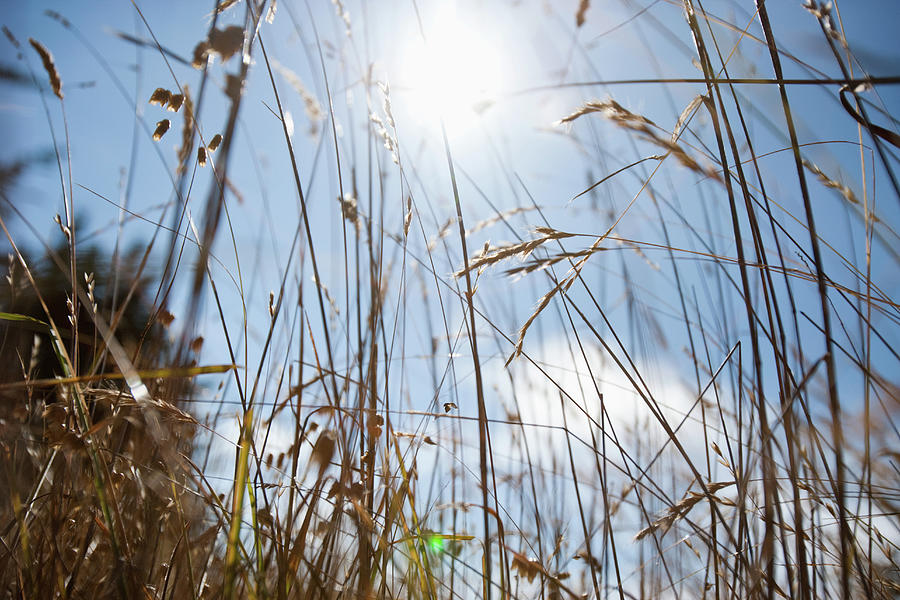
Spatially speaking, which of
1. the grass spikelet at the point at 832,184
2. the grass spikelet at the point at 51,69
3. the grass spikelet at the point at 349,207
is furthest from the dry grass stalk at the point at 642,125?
the grass spikelet at the point at 51,69

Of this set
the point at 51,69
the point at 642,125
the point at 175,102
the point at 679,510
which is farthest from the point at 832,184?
the point at 51,69

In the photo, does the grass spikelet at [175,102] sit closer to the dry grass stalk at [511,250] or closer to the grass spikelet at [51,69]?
the grass spikelet at [51,69]

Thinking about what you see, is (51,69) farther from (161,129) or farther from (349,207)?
(349,207)

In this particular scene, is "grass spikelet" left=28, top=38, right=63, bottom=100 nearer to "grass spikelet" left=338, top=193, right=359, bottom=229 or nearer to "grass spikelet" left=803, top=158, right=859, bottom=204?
"grass spikelet" left=338, top=193, right=359, bottom=229

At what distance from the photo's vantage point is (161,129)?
848 millimetres

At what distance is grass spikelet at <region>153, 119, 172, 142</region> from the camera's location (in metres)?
0.84

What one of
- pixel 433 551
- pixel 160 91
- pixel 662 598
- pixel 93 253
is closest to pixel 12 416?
pixel 160 91

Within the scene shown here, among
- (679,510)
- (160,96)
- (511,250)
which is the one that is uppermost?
→ (160,96)

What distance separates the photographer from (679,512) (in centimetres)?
79

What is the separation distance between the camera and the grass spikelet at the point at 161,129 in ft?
2.76

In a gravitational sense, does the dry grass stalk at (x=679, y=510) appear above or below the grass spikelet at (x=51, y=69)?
below

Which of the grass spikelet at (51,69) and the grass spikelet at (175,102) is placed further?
the grass spikelet at (51,69)

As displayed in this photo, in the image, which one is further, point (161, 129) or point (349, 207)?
point (349, 207)

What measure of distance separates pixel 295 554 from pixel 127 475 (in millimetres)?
387
